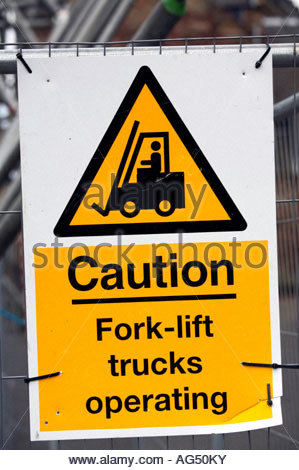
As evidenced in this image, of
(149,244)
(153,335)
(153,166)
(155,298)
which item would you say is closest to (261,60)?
(153,166)

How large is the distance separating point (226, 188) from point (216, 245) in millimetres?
166

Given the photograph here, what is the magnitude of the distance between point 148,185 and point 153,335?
17.0 inches

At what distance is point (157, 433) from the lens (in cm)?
195

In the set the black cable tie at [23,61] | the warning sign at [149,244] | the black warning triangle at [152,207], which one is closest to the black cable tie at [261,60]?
the warning sign at [149,244]

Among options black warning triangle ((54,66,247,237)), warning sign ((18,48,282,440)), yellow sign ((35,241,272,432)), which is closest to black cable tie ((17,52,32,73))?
warning sign ((18,48,282,440))

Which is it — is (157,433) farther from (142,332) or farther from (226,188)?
(226,188)

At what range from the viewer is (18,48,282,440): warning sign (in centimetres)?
192

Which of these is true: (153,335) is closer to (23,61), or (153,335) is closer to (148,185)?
(148,185)

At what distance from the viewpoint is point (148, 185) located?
192 cm

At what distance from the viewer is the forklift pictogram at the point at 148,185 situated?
192cm

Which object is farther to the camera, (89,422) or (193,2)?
(193,2)
